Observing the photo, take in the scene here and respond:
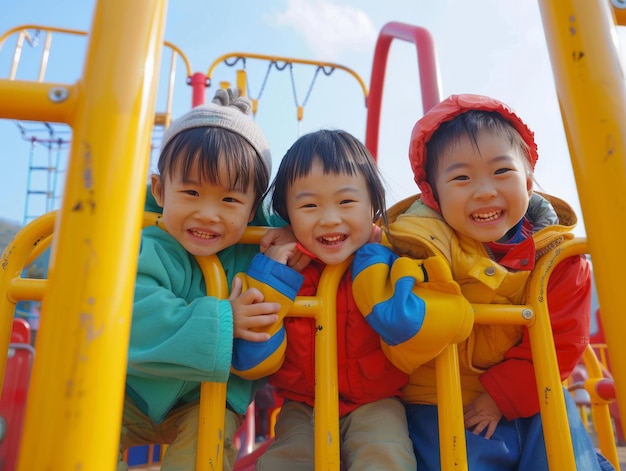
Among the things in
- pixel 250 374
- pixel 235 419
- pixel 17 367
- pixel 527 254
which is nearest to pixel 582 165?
pixel 527 254

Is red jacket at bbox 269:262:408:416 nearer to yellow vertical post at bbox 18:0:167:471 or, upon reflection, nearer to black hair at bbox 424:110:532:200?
black hair at bbox 424:110:532:200

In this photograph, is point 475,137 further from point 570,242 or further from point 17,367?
point 17,367

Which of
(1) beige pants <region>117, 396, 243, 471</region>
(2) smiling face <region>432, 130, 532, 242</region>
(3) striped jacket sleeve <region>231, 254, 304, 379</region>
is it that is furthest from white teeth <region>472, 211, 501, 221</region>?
(1) beige pants <region>117, 396, 243, 471</region>

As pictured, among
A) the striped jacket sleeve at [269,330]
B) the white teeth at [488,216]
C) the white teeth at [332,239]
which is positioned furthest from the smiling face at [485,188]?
the striped jacket sleeve at [269,330]

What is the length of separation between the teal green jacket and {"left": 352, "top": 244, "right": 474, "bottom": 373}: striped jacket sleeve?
0.26m

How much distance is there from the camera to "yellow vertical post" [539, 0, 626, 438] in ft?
1.80

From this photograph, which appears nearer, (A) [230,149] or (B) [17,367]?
(A) [230,149]

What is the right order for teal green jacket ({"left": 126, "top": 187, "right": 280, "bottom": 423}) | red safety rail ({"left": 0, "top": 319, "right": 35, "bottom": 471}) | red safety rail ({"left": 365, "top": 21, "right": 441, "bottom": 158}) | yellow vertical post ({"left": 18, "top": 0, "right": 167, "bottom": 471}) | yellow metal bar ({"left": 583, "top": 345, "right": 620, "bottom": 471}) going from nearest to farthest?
yellow vertical post ({"left": 18, "top": 0, "right": 167, "bottom": 471}) < teal green jacket ({"left": 126, "top": 187, "right": 280, "bottom": 423}) < yellow metal bar ({"left": 583, "top": 345, "right": 620, "bottom": 471}) < red safety rail ({"left": 365, "top": 21, "right": 441, "bottom": 158}) < red safety rail ({"left": 0, "top": 319, "right": 35, "bottom": 471})

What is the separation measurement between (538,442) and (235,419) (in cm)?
60

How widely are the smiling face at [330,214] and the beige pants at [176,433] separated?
1.26ft

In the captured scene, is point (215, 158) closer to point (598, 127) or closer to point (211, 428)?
point (211, 428)

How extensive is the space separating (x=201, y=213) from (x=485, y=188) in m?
0.55

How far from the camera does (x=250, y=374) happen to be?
953 millimetres

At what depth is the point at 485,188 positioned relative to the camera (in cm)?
100
